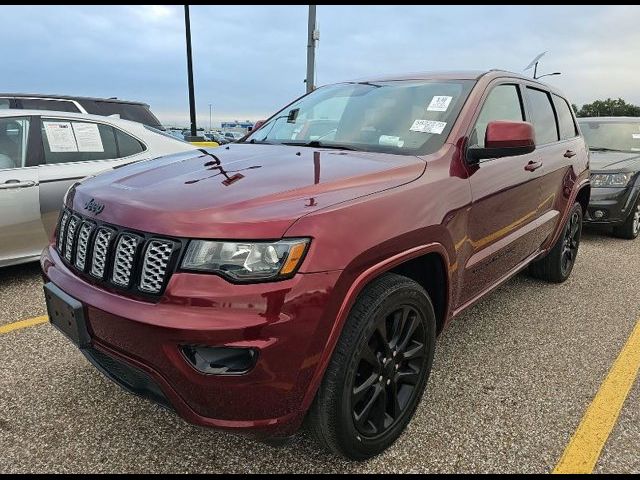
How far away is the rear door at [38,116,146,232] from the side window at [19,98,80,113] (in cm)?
321

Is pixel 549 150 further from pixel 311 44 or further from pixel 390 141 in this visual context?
pixel 311 44

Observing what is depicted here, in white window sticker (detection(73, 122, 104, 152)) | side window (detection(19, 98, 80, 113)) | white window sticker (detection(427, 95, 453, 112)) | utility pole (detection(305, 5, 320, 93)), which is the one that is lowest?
white window sticker (detection(73, 122, 104, 152))

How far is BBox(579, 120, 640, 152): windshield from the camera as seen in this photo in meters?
7.34

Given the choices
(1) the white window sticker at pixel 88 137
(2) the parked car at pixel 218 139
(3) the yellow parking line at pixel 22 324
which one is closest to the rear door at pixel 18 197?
(1) the white window sticker at pixel 88 137

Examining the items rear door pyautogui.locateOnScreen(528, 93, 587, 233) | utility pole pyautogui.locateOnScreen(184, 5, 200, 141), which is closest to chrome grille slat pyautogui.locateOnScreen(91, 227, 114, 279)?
rear door pyautogui.locateOnScreen(528, 93, 587, 233)

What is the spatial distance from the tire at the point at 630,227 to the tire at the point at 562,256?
246 centimetres

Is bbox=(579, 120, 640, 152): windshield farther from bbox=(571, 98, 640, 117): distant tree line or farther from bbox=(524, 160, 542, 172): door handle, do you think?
bbox=(571, 98, 640, 117): distant tree line

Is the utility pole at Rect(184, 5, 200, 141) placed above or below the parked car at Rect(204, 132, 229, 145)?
above

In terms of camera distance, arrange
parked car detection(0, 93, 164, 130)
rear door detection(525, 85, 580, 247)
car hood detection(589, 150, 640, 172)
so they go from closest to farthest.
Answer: rear door detection(525, 85, 580, 247) < car hood detection(589, 150, 640, 172) < parked car detection(0, 93, 164, 130)

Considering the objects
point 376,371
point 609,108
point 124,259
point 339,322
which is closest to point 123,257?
point 124,259

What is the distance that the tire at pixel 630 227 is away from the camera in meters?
6.57

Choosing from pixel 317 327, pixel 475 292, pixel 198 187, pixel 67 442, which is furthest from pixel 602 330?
pixel 67 442

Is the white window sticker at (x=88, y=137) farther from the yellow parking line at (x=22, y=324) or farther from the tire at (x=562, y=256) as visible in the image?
the tire at (x=562, y=256)

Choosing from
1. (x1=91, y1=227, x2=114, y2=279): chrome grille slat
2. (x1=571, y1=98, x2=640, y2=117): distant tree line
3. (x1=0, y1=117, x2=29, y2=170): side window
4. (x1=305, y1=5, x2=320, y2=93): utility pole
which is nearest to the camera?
(x1=91, y1=227, x2=114, y2=279): chrome grille slat
